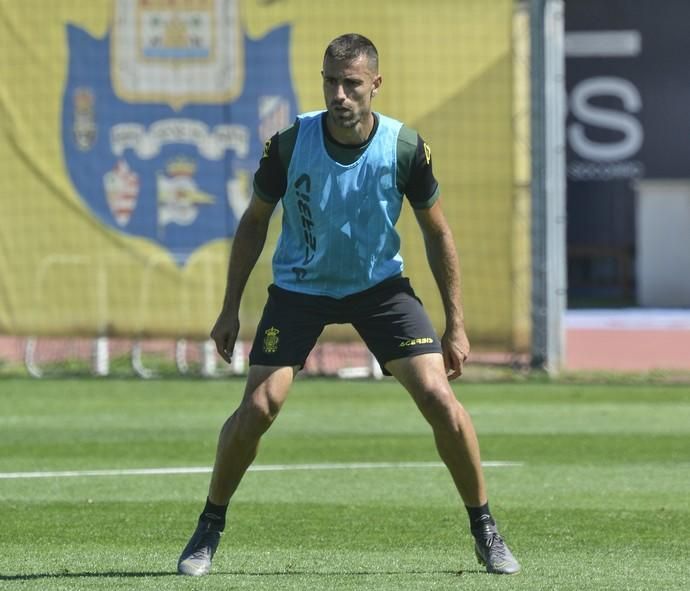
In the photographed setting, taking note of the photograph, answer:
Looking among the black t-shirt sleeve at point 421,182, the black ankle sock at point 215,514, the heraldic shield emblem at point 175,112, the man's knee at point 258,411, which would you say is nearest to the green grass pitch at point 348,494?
the black ankle sock at point 215,514

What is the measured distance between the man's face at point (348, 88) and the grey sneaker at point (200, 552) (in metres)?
1.85

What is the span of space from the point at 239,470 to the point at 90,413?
7838mm

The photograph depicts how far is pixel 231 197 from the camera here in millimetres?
18672

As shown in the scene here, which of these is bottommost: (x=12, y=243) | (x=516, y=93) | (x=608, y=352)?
(x=608, y=352)

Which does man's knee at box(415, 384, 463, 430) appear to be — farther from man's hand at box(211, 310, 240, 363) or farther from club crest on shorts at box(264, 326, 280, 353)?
man's hand at box(211, 310, 240, 363)

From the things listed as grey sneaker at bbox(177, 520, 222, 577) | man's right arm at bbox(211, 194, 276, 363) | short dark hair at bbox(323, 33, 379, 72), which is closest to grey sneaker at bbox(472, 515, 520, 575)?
grey sneaker at bbox(177, 520, 222, 577)

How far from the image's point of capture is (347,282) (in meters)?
7.48

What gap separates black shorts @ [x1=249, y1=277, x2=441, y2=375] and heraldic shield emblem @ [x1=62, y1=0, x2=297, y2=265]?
1118 centimetres

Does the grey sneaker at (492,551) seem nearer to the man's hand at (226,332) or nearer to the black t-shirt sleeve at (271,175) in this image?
the man's hand at (226,332)

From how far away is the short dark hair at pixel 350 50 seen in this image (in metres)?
7.13

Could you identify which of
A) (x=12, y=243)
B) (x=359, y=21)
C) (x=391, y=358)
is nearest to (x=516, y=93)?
(x=359, y=21)

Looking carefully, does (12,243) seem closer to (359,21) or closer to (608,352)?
(359,21)

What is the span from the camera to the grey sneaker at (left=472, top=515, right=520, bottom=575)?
7340 millimetres

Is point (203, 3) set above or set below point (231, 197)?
above
